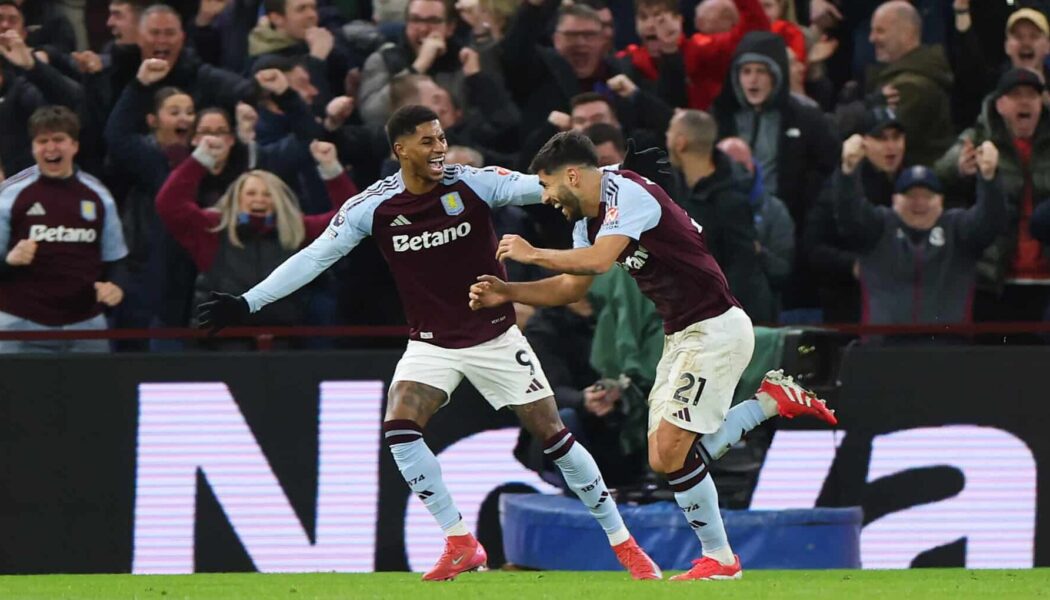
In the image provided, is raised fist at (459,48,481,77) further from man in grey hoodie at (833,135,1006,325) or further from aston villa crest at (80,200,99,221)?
aston villa crest at (80,200,99,221)

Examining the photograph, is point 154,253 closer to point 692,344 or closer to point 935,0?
point 692,344

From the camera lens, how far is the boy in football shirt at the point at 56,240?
35.0 ft

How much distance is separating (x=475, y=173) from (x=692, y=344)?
1.49 metres

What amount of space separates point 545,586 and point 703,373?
1246 mm

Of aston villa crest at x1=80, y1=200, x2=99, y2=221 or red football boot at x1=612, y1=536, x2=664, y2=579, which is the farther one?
aston villa crest at x1=80, y1=200, x2=99, y2=221

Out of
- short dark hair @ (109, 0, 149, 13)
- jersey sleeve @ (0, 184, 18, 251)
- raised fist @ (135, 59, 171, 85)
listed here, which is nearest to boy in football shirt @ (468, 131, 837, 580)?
jersey sleeve @ (0, 184, 18, 251)

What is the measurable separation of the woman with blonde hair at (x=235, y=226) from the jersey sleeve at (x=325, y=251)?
6.81 feet

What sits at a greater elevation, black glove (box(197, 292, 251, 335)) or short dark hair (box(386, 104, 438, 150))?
short dark hair (box(386, 104, 438, 150))

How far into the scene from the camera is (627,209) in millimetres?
7980

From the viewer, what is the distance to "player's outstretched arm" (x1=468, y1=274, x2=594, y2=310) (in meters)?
7.93

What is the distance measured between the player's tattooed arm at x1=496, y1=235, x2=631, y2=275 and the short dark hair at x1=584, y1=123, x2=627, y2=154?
305cm

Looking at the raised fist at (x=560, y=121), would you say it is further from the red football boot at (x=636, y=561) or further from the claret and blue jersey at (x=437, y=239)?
the red football boot at (x=636, y=561)

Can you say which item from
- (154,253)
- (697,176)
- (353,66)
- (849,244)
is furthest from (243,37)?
(849,244)

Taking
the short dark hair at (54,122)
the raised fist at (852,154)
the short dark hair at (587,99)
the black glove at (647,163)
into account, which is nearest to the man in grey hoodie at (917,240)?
the raised fist at (852,154)
